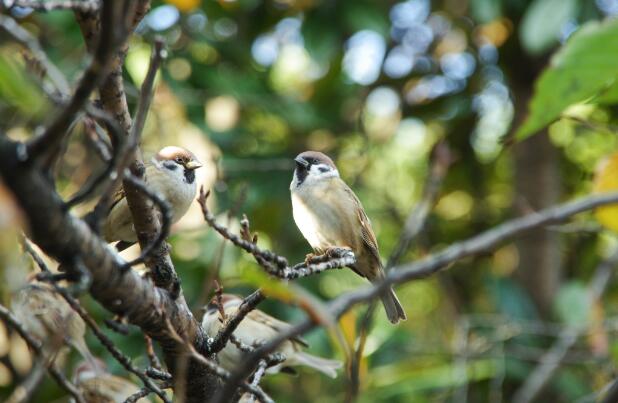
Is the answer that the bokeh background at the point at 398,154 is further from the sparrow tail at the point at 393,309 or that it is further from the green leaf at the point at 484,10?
the sparrow tail at the point at 393,309

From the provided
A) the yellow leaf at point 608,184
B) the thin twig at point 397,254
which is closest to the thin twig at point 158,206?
the thin twig at point 397,254

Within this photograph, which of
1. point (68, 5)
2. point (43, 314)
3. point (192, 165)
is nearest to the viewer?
point (68, 5)

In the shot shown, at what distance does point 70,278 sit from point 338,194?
8.48 ft

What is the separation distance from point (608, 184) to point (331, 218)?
5.91ft

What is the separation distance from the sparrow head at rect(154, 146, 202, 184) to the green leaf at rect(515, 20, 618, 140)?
2209 millimetres

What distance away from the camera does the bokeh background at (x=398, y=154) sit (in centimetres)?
480

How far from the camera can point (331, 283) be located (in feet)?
20.0

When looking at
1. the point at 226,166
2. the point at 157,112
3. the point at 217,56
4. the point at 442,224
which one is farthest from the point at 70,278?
the point at 442,224

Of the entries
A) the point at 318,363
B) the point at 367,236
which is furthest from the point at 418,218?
the point at 318,363

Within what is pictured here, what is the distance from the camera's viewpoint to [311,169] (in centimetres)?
405

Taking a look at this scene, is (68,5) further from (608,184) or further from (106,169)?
(608,184)

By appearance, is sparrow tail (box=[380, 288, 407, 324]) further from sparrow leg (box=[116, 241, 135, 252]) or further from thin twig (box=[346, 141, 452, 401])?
thin twig (box=[346, 141, 452, 401])

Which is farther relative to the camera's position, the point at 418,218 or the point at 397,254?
the point at 418,218

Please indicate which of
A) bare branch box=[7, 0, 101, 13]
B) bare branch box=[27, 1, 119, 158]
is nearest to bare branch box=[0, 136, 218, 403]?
bare branch box=[27, 1, 119, 158]
